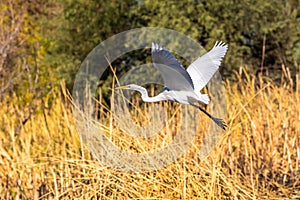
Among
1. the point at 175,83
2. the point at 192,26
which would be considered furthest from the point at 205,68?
the point at 192,26

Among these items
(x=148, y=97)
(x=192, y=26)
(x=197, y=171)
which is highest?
(x=192, y=26)

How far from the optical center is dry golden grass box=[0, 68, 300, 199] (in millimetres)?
2035

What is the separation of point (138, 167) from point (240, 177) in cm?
66

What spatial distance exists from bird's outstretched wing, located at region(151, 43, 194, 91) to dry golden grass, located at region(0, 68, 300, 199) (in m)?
0.89

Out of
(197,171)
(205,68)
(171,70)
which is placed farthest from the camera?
(197,171)

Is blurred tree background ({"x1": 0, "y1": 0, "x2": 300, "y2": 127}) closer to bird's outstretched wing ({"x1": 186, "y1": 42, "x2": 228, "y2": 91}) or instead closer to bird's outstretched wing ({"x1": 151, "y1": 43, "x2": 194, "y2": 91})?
bird's outstretched wing ({"x1": 186, "y1": 42, "x2": 228, "y2": 91})

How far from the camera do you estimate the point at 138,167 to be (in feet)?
6.93

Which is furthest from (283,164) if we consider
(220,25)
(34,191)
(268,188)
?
(220,25)

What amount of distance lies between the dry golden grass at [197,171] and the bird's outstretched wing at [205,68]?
2.45ft

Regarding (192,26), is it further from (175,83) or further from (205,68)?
(175,83)

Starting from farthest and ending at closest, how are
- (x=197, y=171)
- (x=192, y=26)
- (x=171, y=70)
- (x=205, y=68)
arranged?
1. (x=192, y=26)
2. (x=197, y=171)
3. (x=205, y=68)
4. (x=171, y=70)

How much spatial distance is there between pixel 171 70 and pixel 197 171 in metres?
1.18

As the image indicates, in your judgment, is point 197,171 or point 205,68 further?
point 197,171

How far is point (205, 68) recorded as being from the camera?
1.13 m
